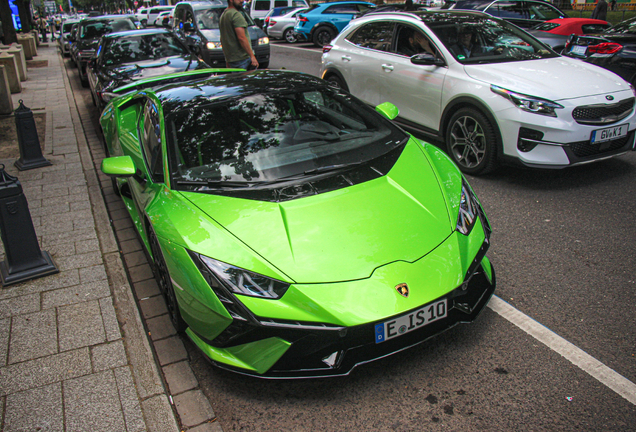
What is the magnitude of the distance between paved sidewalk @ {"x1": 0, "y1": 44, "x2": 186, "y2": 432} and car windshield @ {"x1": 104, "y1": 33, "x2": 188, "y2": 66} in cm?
411

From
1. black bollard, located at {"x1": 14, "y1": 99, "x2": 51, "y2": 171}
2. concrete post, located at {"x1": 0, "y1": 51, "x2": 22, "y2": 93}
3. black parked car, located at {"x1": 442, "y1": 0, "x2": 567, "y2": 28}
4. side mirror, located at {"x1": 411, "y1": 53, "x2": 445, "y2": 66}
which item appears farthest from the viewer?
concrete post, located at {"x1": 0, "y1": 51, "x2": 22, "y2": 93}

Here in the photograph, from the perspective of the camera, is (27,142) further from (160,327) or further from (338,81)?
(160,327)

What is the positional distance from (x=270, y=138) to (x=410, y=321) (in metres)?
1.59

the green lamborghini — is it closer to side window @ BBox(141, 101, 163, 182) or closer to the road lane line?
side window @ BBox(141, 101, 163, 182)

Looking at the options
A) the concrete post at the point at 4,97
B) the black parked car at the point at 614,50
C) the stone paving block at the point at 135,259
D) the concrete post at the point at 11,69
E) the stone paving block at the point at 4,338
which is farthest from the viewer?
the concrete post at the point at 11,69

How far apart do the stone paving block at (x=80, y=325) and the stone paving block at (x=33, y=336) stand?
0.17ft

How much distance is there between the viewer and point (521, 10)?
427 inches

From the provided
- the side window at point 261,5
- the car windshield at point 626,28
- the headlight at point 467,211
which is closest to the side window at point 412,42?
the headlight at point 467,211

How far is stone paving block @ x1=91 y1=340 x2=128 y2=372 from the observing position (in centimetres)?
276

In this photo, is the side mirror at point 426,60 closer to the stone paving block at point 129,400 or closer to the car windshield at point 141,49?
the stone paving block at point 129,400

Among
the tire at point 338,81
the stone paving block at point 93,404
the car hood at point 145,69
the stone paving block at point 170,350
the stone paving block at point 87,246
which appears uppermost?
the car hood at point 145,69

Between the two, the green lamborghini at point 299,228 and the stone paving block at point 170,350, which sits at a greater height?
the green lamborghini at point 299,228

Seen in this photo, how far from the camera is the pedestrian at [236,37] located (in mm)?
7133

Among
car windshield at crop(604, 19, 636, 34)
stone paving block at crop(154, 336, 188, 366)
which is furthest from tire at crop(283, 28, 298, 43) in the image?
stone paving block at crop(154, 336, 188, 366)
